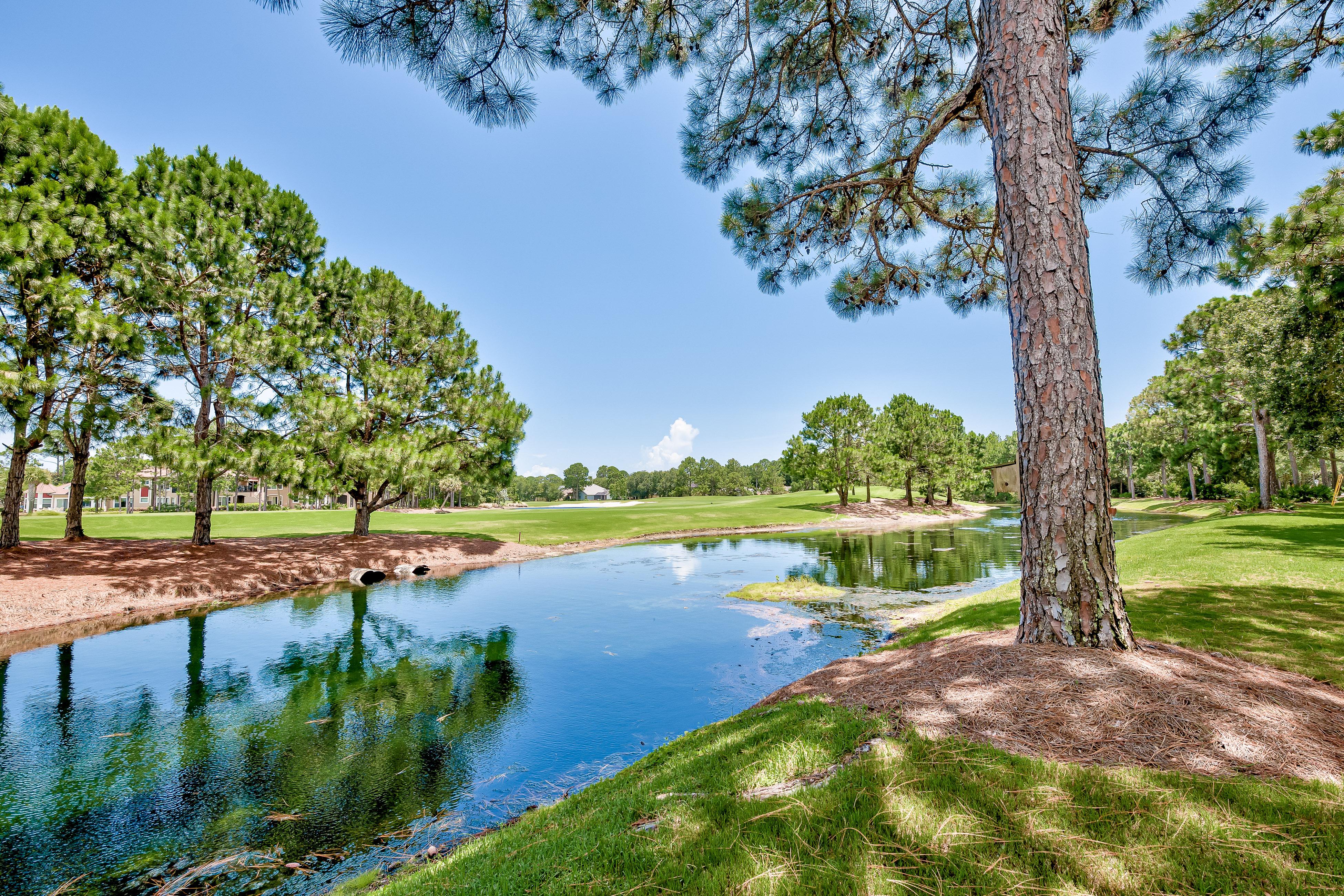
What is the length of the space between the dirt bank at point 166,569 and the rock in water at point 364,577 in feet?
2.84

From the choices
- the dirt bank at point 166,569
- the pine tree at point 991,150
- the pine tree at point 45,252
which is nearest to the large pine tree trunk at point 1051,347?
the pine tree at point 991,150

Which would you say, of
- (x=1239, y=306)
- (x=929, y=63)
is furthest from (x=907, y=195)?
(x=1239, y=306)

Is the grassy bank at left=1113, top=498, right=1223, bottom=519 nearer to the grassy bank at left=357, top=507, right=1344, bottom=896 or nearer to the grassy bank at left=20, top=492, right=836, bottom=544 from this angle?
the grassy bank at left=20, top=492, right=836, bottom=544

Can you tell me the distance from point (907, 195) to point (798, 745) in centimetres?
755

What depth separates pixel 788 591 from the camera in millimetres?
12570

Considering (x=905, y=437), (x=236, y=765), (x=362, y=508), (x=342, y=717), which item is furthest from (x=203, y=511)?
(x=905, y=437)

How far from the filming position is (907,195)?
7277 millimetres

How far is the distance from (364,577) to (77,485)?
910cm

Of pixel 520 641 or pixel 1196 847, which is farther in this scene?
pixel 520 641

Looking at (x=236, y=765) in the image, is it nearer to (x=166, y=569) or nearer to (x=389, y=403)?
(x=166, y=569)

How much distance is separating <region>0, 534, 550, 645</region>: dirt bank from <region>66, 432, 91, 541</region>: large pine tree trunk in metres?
0.67

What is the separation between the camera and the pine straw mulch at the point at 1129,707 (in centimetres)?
229

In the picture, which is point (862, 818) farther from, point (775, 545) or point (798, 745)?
point (775, 545)

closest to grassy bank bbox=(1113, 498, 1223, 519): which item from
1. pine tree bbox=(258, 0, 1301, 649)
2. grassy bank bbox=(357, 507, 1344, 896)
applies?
pine tree bbox=(258, 0, 1301, 649)
